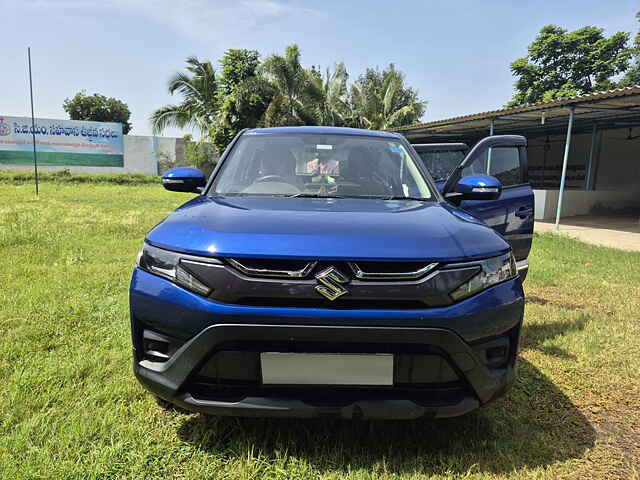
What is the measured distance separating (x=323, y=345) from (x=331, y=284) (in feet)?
0.74

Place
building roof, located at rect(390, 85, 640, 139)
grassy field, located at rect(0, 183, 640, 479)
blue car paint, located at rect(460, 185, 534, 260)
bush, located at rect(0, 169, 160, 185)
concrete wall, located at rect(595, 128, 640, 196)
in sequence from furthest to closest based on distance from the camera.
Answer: bush, located at rect(0, 169, 160, 185)
concrete wall, located at rect(595, 128, 640, 196)
building roof, located at rect(390, 85, 640, 139)
blue car paint, located at rect(460, 185, 534, 260)
grassy field, located at rect(0, 183, 640, 479)

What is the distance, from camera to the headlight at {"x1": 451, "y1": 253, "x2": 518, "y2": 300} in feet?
5.31

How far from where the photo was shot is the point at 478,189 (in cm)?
258

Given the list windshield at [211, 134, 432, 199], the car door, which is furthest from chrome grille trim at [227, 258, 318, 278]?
the car door

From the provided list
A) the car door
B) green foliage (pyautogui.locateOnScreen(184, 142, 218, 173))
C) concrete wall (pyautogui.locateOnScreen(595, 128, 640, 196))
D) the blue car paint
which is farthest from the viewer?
green foliage (pyautogui.locateOnScreen(184, 142, 218, 173))

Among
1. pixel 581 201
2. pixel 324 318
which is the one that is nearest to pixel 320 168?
pixel 324 318

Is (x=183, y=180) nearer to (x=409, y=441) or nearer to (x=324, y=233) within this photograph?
(x=324, y=233)

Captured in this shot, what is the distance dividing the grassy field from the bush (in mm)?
21198

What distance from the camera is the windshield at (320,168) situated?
96.8 inches

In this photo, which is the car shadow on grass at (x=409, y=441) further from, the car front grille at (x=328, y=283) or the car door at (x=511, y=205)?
the car door at (x=511, y=205)

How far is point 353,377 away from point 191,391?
614 mm

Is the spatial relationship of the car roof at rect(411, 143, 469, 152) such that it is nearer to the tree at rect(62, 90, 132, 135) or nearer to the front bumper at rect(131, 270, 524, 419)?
the front bumper at rect(131, 270, 524, 419)

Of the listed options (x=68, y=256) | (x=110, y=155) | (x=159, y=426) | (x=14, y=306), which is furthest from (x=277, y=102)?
(x=159, y=426)

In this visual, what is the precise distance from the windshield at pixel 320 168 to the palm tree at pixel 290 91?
17589 mm
